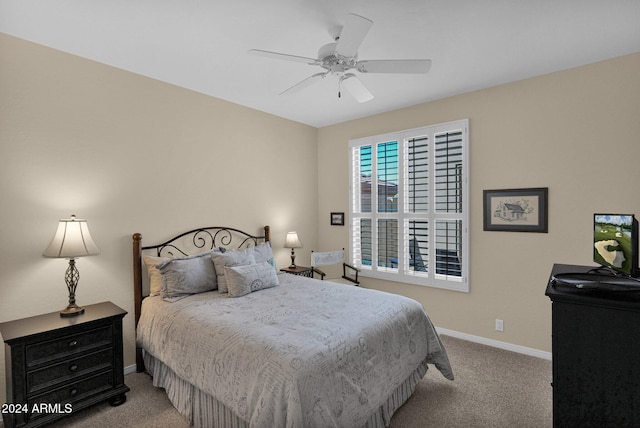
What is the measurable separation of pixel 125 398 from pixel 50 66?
2732 mm

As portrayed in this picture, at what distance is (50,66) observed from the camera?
2.55 m

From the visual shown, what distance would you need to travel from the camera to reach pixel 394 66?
225 cm

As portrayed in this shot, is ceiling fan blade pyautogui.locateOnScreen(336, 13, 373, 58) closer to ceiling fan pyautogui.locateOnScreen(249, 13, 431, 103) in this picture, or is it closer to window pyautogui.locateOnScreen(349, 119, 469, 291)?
ceiling fan pyautogui.locateOnScreen(249, 13, 431, 103)

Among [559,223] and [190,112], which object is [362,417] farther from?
[190,112]

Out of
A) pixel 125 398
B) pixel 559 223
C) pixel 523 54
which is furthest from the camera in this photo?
pixel 559 223

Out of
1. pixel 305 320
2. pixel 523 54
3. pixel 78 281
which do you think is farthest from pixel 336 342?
pixel 523 54

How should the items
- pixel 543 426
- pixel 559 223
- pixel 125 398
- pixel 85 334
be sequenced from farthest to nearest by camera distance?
pixel 559 223 < pixel 125 398 < pixel 85 334 < pixel 543 426

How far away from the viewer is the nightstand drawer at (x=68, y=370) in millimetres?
2094

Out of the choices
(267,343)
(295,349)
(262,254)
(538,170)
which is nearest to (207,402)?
(267,343)

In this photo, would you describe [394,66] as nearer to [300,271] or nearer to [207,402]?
[207,402]

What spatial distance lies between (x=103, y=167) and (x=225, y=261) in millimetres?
1369

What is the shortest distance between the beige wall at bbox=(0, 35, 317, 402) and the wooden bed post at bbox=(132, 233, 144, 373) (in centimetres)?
8

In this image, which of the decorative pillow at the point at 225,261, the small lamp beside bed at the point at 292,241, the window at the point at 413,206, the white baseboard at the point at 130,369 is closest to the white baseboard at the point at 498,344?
the window at the point at 413,206

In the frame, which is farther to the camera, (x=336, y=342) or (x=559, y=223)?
(x=559, y=223)
